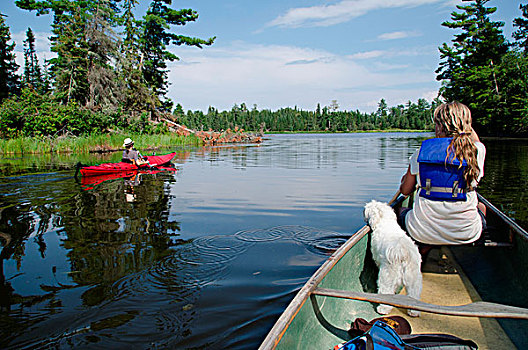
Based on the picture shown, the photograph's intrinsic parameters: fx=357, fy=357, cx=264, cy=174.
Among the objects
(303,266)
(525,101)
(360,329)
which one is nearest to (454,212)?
(360,329)

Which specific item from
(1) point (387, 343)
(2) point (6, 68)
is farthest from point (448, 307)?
(2) point (6, 68)

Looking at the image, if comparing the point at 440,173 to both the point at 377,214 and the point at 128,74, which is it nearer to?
the point at 377,214

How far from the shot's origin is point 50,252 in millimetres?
5605

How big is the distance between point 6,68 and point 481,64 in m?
Result: 55.2

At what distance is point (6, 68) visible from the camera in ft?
138

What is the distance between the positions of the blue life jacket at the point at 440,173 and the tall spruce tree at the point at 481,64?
40790 mm

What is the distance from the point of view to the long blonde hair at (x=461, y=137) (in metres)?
3.28

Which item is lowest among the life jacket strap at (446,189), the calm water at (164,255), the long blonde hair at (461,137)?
the calm water at (164,255)

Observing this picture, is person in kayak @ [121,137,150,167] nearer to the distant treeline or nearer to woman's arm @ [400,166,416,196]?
woman's arm @ [400,166,416,196]

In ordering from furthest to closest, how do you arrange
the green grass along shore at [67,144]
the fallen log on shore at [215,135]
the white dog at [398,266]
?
the fallen log on shore at [215,135] < the green grass along shore at [67,144] < the white dog at [398,266]

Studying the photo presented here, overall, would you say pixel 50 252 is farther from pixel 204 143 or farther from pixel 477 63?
pixel 477 63

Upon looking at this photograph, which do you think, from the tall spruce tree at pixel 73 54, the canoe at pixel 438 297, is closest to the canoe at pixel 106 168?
the canoe at pixel 438 297

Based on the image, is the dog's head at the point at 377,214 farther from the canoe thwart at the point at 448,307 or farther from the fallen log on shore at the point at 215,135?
the fallen log on shore at the point at 215,135

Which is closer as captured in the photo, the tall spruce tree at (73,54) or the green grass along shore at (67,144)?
the green grass along shore at (67,144)
